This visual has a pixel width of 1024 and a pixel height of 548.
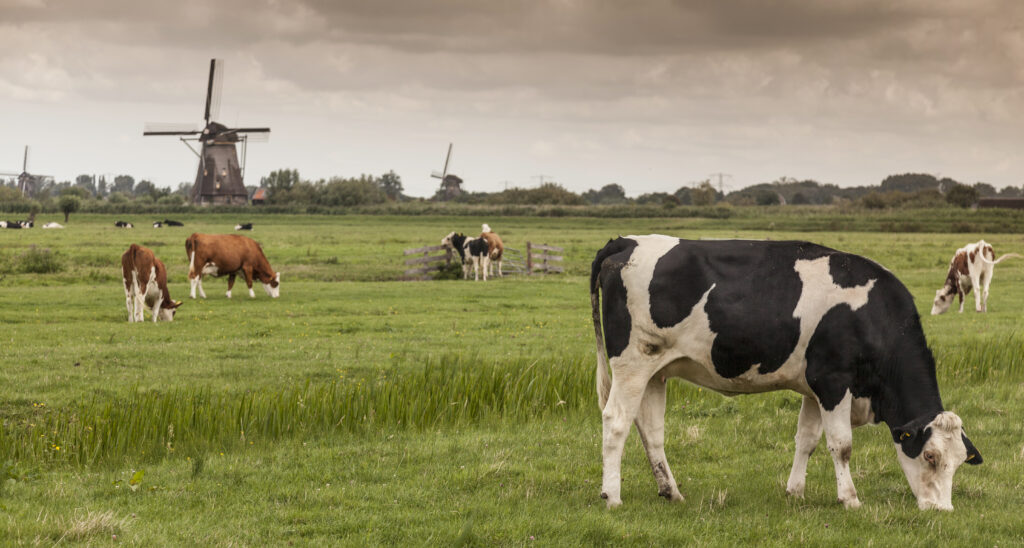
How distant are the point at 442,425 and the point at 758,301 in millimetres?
4713

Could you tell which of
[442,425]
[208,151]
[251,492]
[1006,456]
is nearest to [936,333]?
[1006,456]

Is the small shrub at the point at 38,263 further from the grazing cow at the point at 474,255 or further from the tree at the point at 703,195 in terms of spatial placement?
the tree at the point at 703,195

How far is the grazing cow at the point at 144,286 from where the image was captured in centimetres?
2144

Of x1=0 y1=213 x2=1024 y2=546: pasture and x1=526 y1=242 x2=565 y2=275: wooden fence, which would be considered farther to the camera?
x1=526 y1=242 x2=565 y2=275: wooden fence

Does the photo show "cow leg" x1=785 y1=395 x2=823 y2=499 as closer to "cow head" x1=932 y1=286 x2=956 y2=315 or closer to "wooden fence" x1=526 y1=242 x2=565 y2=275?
"cow head" x1=932 y1=286 x2=956 y2=315

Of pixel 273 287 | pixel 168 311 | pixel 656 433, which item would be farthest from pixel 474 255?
pixel 656 433

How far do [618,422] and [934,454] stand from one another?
2.33 meters

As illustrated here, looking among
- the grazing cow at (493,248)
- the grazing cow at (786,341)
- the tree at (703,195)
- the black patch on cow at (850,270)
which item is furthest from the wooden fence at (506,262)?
the tree at (703,195)

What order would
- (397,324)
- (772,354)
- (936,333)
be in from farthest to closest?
(397,324), (936,333), (772,354)

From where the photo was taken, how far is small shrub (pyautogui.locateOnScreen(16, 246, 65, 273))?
1329 inches

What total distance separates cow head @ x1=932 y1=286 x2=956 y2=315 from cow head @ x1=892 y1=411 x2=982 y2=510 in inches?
809

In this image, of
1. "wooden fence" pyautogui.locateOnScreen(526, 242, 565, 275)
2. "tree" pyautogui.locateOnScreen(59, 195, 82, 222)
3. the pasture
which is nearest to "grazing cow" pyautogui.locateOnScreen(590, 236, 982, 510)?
the pasture

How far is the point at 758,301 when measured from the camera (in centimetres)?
687

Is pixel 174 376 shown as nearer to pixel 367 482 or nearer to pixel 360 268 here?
pixel 367 482
